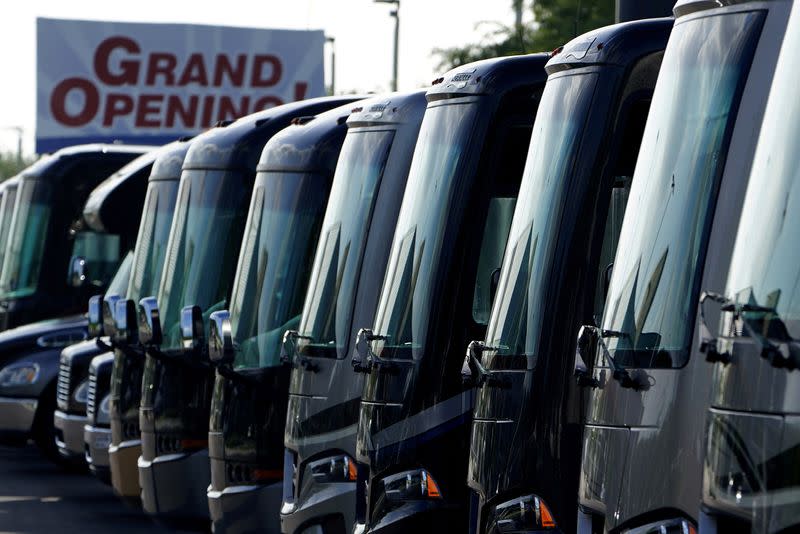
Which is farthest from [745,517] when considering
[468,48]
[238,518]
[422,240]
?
[468,48]

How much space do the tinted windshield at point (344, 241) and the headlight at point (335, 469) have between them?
48 centimetres

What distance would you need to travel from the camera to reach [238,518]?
1043 cm

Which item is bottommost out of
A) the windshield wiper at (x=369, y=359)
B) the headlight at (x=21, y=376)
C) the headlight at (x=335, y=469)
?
the headlight at (x=21, y=376)

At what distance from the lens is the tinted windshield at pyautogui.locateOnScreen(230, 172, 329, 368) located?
10562mm

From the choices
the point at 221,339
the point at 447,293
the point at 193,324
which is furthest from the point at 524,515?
the point at 193,324

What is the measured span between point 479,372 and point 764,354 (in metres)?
2.66

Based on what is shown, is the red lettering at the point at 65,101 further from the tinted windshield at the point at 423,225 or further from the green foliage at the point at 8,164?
the green foliage at the point at 8,164

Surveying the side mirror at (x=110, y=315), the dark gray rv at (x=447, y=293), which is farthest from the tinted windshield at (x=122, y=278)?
the dark gray rv at (x=447, y=293)

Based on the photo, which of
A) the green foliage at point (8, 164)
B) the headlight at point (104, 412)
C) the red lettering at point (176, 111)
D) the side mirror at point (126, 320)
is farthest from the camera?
the green foliage at point (8, 164)

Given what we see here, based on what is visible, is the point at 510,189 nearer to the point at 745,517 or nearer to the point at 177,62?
the point at 745,517

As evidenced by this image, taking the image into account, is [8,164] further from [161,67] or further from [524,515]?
[524,515]

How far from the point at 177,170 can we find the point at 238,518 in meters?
3.86

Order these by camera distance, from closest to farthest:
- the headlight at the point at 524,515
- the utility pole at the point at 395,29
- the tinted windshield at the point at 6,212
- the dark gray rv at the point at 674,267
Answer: the dark gray rv at the point at 674,267
the headlight at the point at 524,515
the tinted windshield at the point at 6,212
the utility pole at the point at 395,29

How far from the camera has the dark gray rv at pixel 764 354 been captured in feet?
15.2
